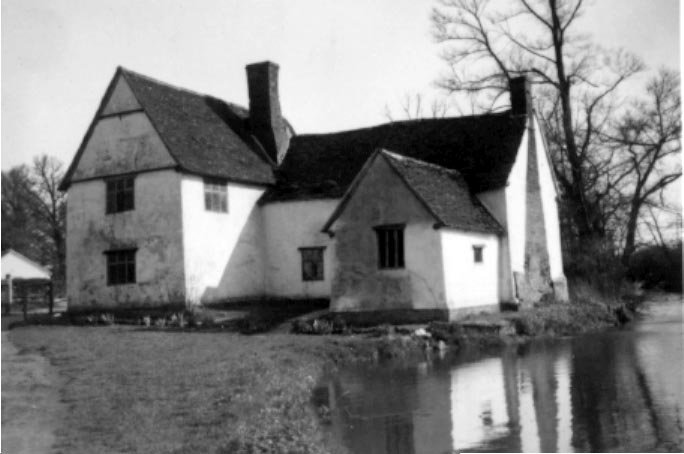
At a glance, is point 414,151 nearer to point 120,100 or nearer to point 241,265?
point 241,265

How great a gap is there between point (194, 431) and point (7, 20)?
634 cm

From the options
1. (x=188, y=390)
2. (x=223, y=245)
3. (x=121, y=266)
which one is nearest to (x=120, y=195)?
(x=121, y=266)

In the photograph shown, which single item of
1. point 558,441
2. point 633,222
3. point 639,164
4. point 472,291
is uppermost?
point 639,164

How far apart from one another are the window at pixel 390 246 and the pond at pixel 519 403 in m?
5.66

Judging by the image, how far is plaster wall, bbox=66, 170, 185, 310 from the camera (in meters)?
26.7

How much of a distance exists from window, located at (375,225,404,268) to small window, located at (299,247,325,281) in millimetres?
5955

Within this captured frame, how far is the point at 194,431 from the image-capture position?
9453 mm

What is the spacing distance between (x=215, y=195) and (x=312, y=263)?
4.76m

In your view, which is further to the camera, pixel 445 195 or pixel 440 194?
pixel 445 195

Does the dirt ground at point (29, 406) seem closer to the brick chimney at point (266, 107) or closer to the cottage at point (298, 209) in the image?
the cottage at point (298, 209)

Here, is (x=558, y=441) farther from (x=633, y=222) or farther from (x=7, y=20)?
(x=633, y=222)

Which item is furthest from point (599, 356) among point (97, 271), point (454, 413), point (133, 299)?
point (97, 271)

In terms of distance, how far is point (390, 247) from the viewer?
78.8 feet

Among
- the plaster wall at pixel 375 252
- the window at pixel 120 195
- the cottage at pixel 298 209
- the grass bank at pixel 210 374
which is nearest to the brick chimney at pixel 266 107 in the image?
the cottage at pixel 298 209
